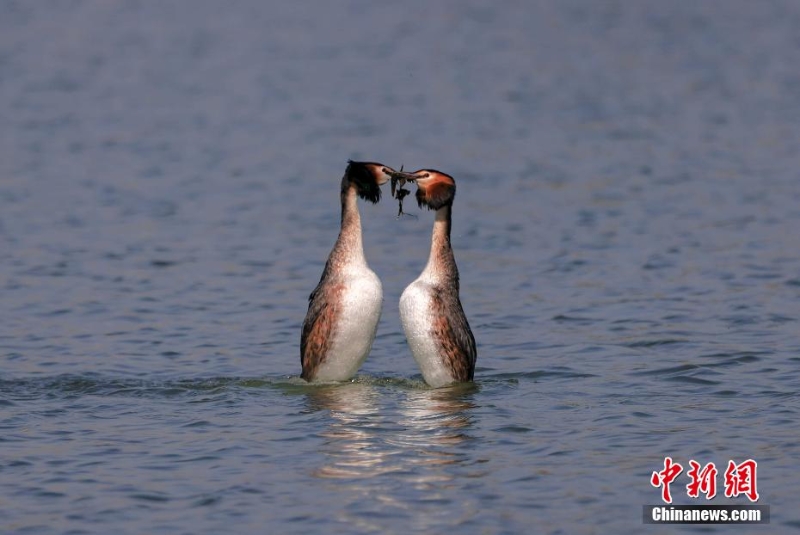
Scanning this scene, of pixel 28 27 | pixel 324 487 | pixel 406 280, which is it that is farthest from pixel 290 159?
pixel 28 27

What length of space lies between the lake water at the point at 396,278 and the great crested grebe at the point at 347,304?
0.93 feet

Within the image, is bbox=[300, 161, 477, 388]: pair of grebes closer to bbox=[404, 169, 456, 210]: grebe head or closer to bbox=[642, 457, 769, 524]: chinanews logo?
bbox=[404, 169, 456, 210]: grebe head

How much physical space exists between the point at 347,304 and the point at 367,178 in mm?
1271

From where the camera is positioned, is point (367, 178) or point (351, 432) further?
point (367, 178)

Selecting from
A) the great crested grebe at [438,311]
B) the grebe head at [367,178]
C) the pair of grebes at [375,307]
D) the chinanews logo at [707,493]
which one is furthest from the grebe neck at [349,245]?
the chinanews logo at [707,493]

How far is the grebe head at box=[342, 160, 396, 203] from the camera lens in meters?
14.8

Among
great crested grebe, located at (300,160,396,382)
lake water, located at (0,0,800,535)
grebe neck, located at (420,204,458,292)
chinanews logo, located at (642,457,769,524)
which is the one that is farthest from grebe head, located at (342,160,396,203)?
chinanews logo, located at (642,457,769,524)

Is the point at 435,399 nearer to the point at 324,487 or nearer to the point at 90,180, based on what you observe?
the point at 324,487

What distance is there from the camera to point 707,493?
1116 centimetres

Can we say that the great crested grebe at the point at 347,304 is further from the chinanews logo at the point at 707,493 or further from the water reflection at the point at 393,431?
the chinanews logo at the point at 707,493

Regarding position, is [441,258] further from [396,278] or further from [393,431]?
[396,278]

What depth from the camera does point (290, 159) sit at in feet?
95.6

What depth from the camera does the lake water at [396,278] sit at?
38.1 ft

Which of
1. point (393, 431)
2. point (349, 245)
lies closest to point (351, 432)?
point (393, 431)
